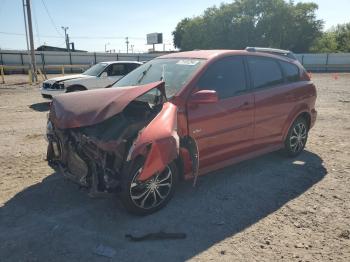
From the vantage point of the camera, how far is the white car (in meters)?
11.8

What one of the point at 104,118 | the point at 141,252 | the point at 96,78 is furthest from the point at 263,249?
the point at 96,78

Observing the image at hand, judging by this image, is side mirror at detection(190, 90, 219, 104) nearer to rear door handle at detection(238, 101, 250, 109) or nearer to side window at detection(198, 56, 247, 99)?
side window at detection(198, 56, 247, 99)

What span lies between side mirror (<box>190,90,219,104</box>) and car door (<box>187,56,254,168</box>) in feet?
0.38

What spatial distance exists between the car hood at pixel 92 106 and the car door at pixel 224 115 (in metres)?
0.67

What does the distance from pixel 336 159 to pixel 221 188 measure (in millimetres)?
2605

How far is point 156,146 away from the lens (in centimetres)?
355

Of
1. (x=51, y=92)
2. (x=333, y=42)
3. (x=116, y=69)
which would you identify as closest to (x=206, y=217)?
(x=51, y=92)

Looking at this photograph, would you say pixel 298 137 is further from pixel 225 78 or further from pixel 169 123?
pixel 169 123

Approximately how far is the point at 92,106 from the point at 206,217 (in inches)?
72.0

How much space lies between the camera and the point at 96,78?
12078 mm

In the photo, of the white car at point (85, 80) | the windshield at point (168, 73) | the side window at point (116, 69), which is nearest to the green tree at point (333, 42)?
the side window at point (116, 69)

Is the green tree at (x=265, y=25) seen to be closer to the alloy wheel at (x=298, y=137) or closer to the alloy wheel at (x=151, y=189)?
the alloy wheel at (x=298, y=137)

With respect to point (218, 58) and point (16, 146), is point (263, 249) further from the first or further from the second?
point (16, 146)

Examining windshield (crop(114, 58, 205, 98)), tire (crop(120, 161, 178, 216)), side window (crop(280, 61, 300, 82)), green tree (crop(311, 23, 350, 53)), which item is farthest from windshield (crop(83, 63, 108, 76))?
green tree (crop(311, 23, 350, 53))
